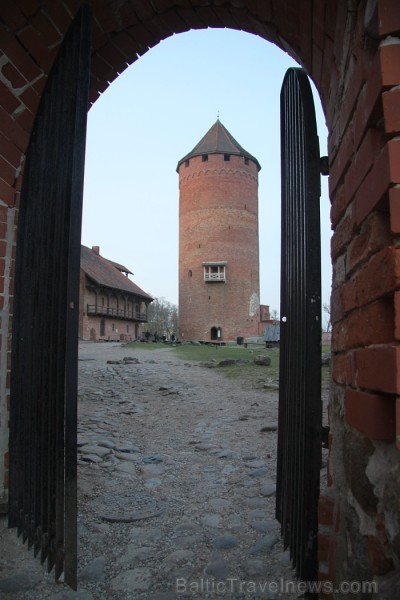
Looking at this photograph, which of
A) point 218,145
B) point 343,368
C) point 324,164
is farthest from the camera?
point 218,145

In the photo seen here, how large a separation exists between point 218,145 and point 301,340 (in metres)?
38.6

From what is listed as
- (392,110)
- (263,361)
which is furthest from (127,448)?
(263,361)

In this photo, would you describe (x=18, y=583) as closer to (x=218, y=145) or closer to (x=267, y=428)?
(x=267, y=428)

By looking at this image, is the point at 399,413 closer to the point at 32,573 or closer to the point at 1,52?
the point at 32,573

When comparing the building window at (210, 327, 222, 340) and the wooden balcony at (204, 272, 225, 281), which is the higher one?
the wooden balcony at (204, 272, 225, 281)

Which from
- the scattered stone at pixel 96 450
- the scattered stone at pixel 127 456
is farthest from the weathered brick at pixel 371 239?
the scattered stone at pixel 96 450

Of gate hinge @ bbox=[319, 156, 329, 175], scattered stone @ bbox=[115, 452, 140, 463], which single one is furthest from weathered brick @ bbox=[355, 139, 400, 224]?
scattered stone @ bbox=[115, 452, 140, 463]

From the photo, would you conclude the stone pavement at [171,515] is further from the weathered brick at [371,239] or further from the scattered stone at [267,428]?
the weathered brick at [371,239]

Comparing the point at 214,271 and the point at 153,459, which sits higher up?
the point at 214,271

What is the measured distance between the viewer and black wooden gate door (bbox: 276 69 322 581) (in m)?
1.86

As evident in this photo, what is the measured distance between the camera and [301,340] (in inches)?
80.9

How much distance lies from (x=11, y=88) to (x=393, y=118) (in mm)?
2117

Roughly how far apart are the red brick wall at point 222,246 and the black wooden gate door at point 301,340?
34.5 m
